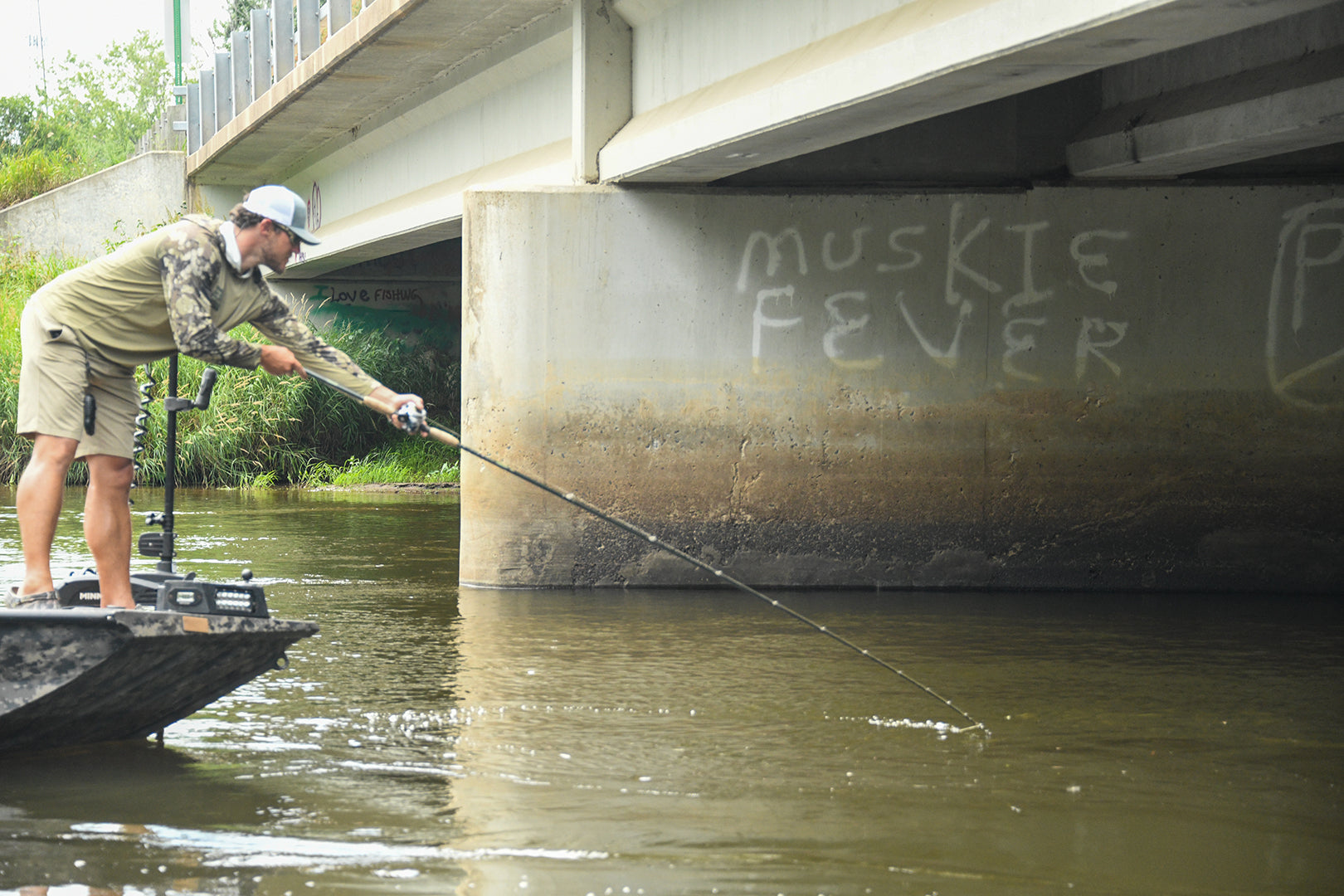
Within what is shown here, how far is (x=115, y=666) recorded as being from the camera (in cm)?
570

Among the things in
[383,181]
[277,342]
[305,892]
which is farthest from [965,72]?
[383,181]

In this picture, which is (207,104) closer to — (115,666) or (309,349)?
(309,349)

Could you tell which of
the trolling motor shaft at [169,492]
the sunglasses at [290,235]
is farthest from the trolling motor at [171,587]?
the sunglasses at [290,235]

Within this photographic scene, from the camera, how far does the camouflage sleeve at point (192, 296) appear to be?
600 cm

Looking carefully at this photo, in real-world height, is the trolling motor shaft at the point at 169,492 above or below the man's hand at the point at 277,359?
below

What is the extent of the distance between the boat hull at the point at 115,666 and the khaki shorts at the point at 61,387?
759 millimetres

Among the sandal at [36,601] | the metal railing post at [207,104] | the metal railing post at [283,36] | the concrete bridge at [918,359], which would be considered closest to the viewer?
the sandal at [36,601]

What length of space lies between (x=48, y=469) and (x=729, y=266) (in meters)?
6.35

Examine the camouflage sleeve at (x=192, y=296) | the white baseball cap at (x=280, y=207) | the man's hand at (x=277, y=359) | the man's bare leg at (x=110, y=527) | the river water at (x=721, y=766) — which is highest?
the white baseball cap at (x=280, y=207)

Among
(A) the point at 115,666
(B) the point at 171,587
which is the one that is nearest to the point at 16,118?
(B) the point at 171,587

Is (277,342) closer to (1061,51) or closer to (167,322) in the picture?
(167,322)

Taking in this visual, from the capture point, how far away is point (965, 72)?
784 centimetres

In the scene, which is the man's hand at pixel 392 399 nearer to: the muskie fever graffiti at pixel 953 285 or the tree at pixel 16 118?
the muskie fever graffiti at pixel 953 285

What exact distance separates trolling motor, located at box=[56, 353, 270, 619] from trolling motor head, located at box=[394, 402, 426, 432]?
732 mm
